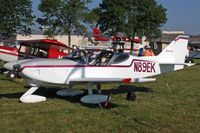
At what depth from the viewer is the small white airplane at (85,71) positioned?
1007 cm

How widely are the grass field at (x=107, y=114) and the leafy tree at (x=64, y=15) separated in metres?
34.0

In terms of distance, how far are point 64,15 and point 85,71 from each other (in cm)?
3660

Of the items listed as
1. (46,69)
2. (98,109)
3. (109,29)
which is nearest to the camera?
(98,109)

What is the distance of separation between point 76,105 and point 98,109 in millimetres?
824

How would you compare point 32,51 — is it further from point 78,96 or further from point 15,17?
point 15,17

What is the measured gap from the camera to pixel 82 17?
150 feet

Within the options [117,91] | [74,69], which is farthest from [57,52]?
[74,69]

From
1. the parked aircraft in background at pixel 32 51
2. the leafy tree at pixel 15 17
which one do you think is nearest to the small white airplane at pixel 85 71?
the parked aircraft in background at pixel 32 51

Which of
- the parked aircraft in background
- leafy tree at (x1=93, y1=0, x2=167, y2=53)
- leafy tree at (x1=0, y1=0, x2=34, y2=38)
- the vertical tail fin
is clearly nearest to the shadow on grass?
the vertical tail fin

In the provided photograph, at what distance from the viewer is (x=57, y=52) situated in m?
19.0

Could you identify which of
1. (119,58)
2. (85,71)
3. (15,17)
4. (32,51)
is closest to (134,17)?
(15,17)

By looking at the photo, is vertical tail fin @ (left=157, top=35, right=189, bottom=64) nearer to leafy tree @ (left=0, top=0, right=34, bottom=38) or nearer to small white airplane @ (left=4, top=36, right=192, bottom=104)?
small white airplane @ (left=4, top=36, right=192, bottom=104)

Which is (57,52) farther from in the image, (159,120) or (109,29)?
(109,29)

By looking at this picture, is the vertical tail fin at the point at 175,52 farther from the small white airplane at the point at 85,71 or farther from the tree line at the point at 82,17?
the tree line at the point at 82,17
